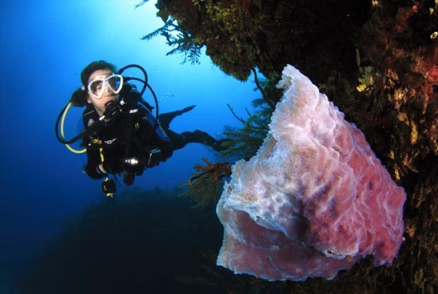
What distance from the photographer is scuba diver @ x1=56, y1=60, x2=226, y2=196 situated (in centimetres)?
577

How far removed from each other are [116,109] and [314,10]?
4.26m

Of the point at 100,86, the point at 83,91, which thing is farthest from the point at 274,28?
the point at 83,91

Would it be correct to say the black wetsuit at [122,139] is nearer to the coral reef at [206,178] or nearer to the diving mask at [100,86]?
the diving mask at [100,86]

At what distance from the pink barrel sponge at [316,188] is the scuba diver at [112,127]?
14.5 ft

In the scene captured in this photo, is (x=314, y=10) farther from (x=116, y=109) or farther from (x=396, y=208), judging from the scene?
(x=116, y=109)

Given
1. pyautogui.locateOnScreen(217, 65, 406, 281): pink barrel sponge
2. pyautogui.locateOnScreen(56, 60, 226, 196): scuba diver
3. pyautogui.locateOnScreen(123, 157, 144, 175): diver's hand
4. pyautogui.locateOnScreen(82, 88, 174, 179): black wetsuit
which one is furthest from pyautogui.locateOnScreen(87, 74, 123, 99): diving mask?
pyautogui.locateOnScreen(217, 65, 406, 281): pink barrel sponge

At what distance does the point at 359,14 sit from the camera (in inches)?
105

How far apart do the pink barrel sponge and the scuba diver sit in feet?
14.5

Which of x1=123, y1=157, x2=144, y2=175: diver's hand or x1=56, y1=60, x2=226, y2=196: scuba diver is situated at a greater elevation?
x1=56, y1=60, x2=226, y2=196: scuba diver

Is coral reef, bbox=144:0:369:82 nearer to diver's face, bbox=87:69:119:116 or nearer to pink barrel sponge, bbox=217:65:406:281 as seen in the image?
pink barrel sponge, bbox=217:65:406:281

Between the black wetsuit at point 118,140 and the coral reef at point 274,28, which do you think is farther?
the black wetsuit at point 118,140

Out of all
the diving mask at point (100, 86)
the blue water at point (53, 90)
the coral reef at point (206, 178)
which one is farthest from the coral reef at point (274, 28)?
the blue water at point (53, 90)

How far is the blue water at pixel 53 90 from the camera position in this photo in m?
51.5

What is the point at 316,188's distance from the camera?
60.0 inches
